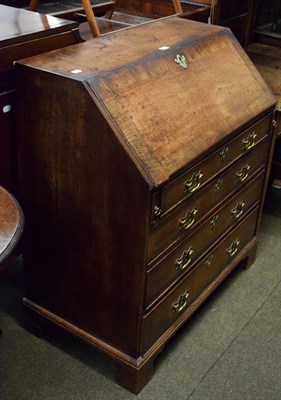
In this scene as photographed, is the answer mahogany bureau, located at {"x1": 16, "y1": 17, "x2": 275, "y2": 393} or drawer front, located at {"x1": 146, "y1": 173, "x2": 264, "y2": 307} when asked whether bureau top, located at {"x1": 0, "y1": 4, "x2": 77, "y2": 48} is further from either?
drawer front, located at {"x1": 146, "y1": 173, "x2": 264, "y2": 307}

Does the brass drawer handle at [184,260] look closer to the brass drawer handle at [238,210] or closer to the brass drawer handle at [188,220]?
the brass drawer handle at [188,220]

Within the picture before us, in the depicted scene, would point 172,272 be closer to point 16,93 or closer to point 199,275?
point 199,275

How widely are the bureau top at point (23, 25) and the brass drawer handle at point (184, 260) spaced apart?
0.93 metres

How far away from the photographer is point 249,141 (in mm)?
2359

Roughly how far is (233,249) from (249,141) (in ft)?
1.77

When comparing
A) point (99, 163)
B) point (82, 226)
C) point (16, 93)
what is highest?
point (16, 93)

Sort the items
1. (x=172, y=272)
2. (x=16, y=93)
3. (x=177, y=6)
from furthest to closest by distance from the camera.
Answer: (x=177, y=6)
(x=172, y=272)
(x=16, y=93)

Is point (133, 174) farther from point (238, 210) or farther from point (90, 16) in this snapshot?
point (238, 210)

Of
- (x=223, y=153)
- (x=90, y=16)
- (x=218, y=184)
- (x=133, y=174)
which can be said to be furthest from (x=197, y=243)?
(x=90, y=16)

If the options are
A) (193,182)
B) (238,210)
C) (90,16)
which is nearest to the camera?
(193,182)

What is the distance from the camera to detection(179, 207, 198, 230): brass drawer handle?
2.04 meters

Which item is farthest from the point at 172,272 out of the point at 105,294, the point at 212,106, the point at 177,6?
the point at 177,6

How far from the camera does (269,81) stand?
2.96 m

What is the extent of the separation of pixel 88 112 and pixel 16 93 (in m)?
0.31
